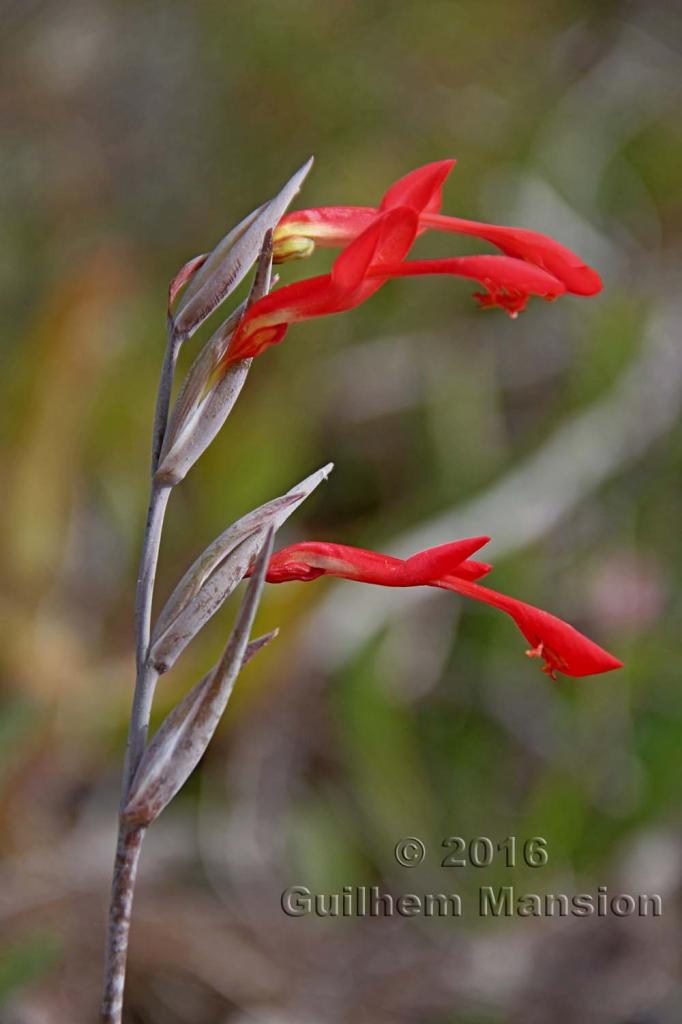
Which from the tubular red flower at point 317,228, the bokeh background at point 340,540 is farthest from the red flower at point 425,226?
the bokeh background at point 340,540

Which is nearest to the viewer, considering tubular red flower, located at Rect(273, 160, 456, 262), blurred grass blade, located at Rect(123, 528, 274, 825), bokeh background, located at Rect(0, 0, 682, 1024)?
blurred grass blade, located at Rect(123, 528, 274, 825)

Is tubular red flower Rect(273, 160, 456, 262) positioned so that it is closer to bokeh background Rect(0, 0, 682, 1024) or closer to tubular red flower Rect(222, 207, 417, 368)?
tubular red flower Rect(222, 207, 417, 368)

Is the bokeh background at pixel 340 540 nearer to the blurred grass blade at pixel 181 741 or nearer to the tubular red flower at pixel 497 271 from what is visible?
the blurred grass blade at pixel 181 741

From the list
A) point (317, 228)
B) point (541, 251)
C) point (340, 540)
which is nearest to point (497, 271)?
point (541, 251)

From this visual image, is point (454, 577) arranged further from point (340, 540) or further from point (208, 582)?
point (340, 540)

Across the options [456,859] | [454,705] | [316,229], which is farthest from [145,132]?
[316,229]

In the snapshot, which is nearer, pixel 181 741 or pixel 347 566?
pixel 181 741

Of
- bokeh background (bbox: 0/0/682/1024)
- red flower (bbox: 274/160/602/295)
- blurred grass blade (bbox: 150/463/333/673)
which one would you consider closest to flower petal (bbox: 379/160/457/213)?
red flower (bbox: 274/160/602/295)
